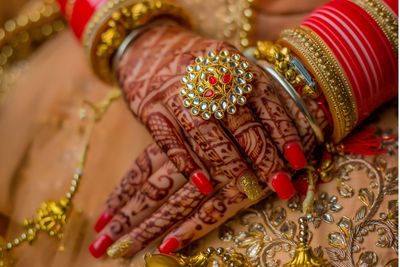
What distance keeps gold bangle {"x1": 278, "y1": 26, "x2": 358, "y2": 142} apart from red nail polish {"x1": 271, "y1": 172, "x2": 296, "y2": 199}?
12 cm

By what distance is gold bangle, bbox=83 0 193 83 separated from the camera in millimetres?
952

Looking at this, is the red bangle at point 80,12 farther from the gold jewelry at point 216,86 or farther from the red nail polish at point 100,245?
the red nail polish at point 100,245

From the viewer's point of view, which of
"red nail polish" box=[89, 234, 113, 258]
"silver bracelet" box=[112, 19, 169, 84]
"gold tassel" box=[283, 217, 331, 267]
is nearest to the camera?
"gold tassel" box=[283, 217, 331, 267]

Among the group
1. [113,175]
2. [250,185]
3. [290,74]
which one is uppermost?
[290,74]

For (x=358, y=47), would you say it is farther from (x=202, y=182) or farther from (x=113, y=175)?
(x=113, y=175)

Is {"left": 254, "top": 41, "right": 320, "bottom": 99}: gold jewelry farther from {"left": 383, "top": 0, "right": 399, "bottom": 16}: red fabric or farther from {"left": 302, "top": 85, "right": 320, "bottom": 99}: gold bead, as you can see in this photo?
{"left": 383, "top": 0, "right": 399, "bottom": 16}: red fabric

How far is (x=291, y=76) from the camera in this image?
0.81m

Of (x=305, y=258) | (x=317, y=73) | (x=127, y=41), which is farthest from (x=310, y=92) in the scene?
(x=127, y=41)

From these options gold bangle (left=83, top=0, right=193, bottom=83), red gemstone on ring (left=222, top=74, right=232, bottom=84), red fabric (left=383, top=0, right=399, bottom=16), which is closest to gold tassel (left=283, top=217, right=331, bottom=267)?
red gemstone on ring (left=222, top=74, right=232, bottom=84)

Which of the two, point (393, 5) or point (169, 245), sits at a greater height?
point (393, 5)

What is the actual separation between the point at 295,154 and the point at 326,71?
132mm

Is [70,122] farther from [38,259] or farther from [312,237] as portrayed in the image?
[312,237]

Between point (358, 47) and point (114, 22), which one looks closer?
point (358, 47)

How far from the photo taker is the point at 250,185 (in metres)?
0.79
